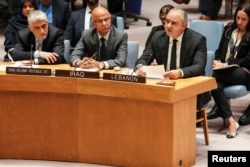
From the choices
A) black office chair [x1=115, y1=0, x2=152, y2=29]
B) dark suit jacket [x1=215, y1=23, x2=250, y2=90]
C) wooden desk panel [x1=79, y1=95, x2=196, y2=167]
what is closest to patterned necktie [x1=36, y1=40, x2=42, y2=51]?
wooden desk panel [x1=79, y1=95, x2=196, y2=167]

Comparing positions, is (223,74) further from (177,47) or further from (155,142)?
(155,142)

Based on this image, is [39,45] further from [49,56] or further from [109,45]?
[109,45]

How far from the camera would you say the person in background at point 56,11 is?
327 inches

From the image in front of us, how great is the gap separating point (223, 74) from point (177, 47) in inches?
35.5

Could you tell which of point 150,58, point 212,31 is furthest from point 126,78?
point 212,31

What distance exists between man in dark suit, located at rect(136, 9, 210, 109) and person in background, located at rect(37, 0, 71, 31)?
2095 mm

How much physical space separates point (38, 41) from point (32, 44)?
0.29 feet

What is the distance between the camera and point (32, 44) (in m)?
6.79

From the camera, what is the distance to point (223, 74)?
7.03m

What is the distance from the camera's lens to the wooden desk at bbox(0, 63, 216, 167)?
5.67 metres

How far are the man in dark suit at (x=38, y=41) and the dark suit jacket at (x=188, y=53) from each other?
851 millimetres

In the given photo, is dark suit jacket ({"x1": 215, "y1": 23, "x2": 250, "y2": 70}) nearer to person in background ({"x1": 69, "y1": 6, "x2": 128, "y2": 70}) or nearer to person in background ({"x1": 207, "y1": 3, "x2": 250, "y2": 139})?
person in background ({"x1": 207, "y1": 3, "x2": 250, "y2": 139})

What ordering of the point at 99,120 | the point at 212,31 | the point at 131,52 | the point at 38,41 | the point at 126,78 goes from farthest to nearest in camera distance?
the point at 212,31 < the point at 131,52 < the point at 38,41 < the point at 99,120 < the point at 126,78

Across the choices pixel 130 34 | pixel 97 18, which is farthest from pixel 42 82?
pixel 130 34
